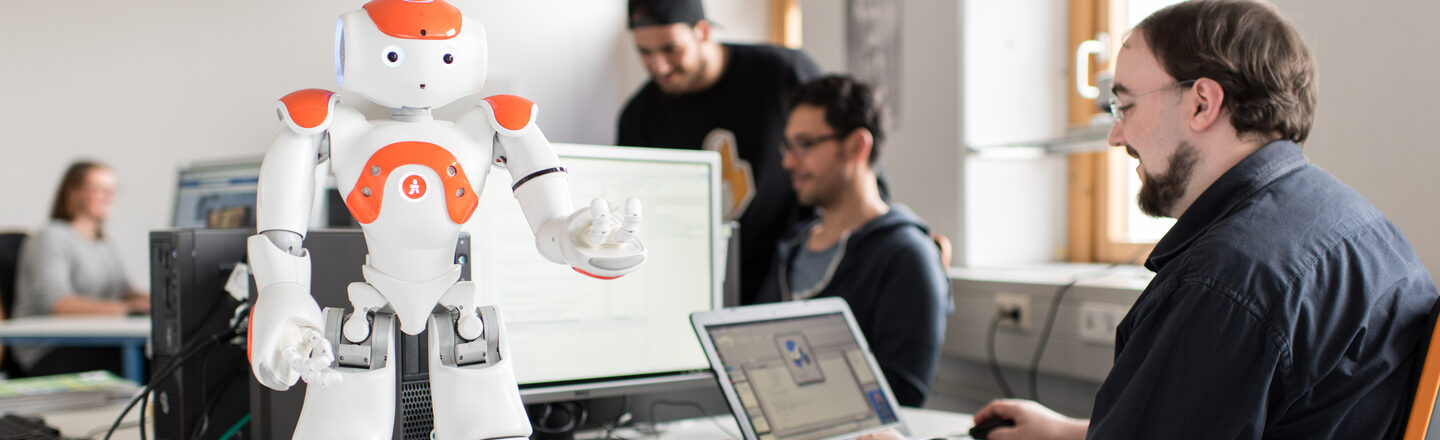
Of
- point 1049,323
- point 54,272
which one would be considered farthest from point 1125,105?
point 54,272

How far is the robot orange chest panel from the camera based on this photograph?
2.60 feet

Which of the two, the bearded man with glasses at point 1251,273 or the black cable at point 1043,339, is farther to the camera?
the black cable at point 1043,339

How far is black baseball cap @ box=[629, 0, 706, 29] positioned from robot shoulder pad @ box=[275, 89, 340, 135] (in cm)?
147

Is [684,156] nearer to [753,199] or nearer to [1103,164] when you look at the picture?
[753,199]

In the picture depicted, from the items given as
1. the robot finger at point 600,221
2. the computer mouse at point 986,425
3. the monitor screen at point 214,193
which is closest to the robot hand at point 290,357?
the robot finger at point 600,221

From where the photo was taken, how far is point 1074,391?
2.12m

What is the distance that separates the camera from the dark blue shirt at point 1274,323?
33.4 inches

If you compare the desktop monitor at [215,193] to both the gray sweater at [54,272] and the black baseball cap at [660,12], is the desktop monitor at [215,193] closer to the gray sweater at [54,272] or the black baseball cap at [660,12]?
the black baseball cap at [660,12]

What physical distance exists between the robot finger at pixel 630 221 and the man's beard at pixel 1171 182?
0.64 meters

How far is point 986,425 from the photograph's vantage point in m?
1.27

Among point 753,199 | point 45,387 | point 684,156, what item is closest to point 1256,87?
point 684,156

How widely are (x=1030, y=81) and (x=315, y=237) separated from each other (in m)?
1.92

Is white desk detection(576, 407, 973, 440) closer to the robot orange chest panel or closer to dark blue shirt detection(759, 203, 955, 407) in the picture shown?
dark blue shirt detection(759, 203, 955, 407)

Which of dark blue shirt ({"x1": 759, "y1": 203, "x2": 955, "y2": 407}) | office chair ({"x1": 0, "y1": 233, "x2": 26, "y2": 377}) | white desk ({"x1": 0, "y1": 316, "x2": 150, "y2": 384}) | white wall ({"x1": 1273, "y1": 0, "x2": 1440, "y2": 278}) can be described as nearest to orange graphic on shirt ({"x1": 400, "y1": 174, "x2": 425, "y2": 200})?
dark blue shirt ({"x1": 759, "y1": 203, "x2": 955, "y2": 407})
